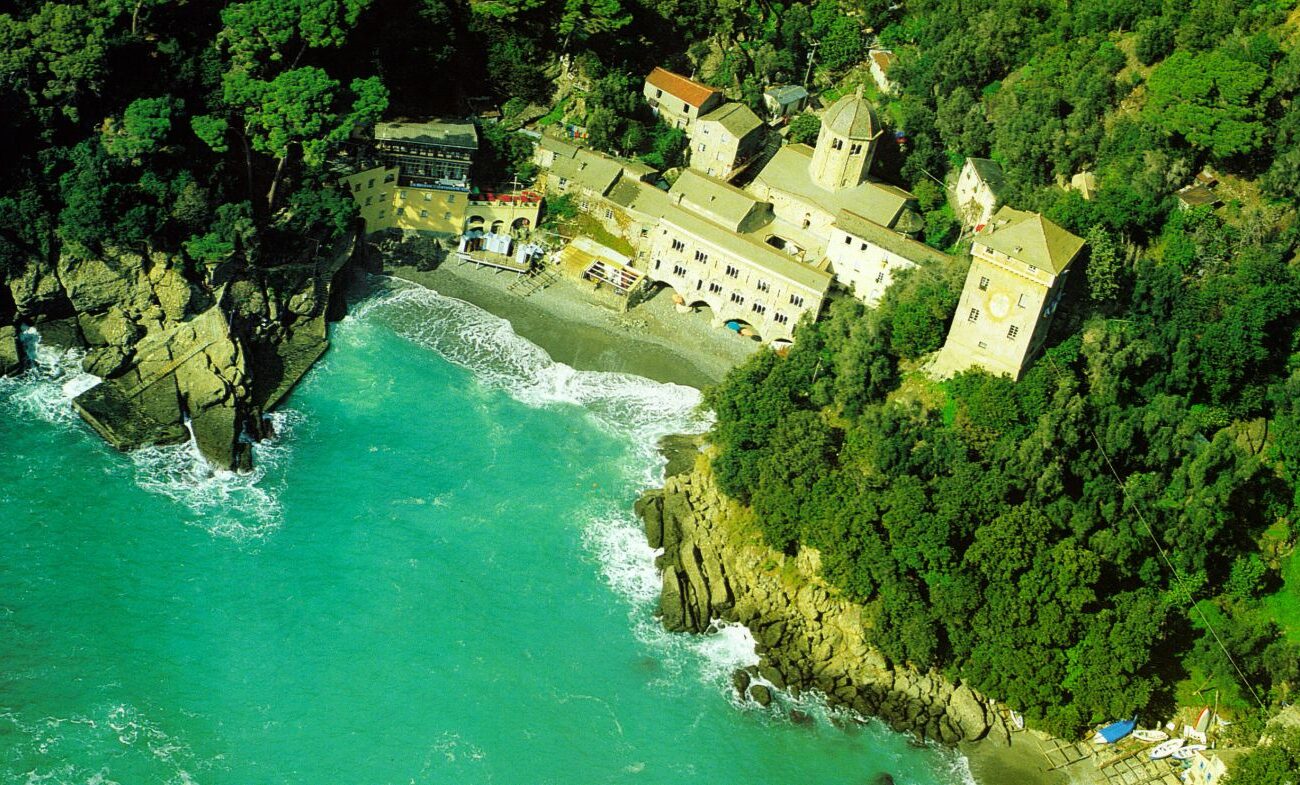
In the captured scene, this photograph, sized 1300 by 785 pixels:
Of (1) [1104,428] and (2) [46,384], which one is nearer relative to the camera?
(1) [1104,428]

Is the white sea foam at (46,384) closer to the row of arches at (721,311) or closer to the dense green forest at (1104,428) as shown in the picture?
the row of arches at (721,311)

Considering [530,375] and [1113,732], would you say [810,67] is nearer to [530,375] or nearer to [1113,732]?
[530,375]

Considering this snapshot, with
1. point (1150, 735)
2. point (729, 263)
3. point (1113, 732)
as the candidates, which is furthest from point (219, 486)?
point (1150, 735)

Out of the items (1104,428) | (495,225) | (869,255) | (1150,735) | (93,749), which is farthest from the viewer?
(495,225)

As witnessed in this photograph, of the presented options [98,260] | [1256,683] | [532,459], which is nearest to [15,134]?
[98,260]

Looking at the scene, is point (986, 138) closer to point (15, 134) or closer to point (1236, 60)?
point (1236, 60)

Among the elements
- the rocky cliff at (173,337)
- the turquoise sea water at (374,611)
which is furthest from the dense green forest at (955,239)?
the turquoise sea water at (374,611)

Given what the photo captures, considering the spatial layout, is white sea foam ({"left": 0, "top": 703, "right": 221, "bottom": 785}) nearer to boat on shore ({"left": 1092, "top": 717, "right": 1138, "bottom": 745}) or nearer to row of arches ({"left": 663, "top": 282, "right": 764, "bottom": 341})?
row of arches ({"left": 663, "top": 282, "right": 764, "bottom": 341})
